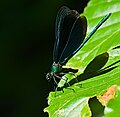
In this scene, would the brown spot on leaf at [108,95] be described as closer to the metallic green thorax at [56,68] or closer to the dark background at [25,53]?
the metallic green thorax at [56,68]

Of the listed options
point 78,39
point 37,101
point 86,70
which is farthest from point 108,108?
point 37,101

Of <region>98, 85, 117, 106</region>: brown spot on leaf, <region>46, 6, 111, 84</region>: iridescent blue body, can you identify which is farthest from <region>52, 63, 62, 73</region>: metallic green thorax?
<region>98, 85, 117, 106</region>: brown spot on leaf

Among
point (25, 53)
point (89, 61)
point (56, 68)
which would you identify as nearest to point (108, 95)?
point (89, 61)

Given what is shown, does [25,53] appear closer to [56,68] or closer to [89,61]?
[56,68]

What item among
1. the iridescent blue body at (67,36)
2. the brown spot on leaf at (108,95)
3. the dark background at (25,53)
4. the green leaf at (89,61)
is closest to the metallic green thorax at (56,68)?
the iridescent blue body at (67,36)

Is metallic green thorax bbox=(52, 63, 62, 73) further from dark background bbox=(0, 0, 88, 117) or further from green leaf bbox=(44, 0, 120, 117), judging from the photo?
dark background bbox=(0, 0, 88, 117)

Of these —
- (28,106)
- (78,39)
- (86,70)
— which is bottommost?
(86,70)

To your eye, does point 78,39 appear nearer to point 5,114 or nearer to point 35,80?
point 35,80
